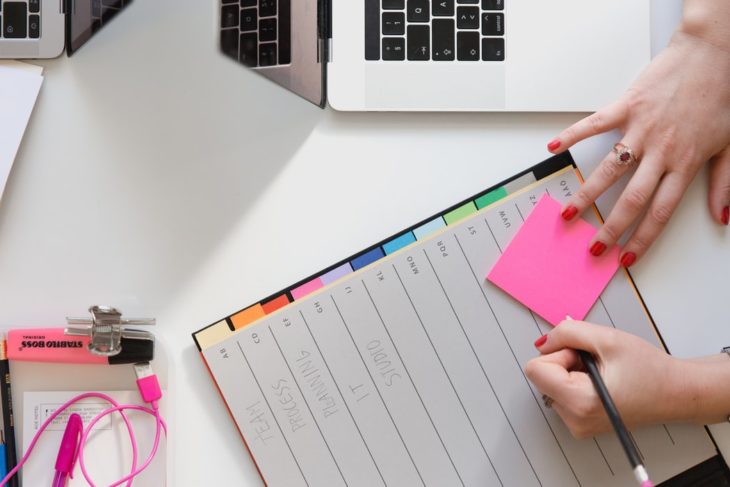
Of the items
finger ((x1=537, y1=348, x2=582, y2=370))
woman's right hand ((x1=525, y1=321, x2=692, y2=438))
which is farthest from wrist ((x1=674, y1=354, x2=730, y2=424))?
finger ((x1=537, y1=348, x2=582, y2=370))

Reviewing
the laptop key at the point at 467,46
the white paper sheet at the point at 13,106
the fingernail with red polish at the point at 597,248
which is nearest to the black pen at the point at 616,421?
the fingernail with red polish at the point at 597,248

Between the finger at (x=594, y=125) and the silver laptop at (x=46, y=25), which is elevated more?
the silver laptop at (x=46, y=25)

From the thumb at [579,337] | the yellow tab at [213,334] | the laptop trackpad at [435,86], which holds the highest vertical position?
the laptop trackpad at [435,86]

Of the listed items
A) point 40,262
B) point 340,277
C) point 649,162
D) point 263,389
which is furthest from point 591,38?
point 40,262

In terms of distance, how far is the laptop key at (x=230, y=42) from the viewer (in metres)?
0.77

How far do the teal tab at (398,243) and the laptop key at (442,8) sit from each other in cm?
25

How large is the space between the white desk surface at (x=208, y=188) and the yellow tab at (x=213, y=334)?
2 cm

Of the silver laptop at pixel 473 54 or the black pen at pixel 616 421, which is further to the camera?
the silver laptop at pixel 473 54

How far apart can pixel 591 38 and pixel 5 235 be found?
0.72 m

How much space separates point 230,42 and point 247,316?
1.02 ft

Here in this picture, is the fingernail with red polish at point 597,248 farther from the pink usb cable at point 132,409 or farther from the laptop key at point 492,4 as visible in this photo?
the pink usb cable at point 132,409

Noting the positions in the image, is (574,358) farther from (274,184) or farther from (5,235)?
(5,235)

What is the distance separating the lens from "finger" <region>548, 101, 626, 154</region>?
78 centimetres

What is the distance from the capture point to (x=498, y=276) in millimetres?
803
